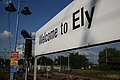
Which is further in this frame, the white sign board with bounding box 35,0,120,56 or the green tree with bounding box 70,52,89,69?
the green tree with bounding box 70,52,89,69

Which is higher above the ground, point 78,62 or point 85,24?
point 78,62

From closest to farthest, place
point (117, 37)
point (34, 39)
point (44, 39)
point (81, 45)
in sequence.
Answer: point (117, 37)
point (81, 45)
point (44, 39)
point (34, 39)

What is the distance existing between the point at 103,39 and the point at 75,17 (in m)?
1.62

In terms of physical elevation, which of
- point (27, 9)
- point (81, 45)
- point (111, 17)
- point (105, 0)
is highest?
point (27, 9)

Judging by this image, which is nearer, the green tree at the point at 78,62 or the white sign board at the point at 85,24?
the white sign board at the point at 85,24

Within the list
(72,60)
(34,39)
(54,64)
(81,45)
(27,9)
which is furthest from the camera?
(54,64)

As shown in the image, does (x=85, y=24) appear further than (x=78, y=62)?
No

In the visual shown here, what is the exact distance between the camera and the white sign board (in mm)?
5191

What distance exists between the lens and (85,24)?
631cm

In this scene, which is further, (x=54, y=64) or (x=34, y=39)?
(x=54, y=64)

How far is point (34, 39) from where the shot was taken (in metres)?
13.7

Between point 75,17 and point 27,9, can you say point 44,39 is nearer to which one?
point 27,9

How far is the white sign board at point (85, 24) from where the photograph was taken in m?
5.19

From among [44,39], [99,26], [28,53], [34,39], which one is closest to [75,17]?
[99,26]
